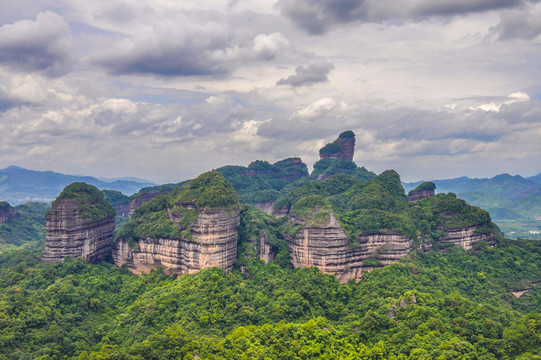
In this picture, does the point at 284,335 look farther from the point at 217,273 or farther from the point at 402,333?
the point at 217,273

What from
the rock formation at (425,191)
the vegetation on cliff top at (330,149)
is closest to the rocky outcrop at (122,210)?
the vegetation on cliff top at (330,149)

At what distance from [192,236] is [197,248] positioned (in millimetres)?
2030

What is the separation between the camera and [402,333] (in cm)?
4031

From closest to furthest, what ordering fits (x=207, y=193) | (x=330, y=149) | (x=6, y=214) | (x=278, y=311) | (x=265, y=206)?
(x=278, y=311)
(x=207, y=193)
(x=6, y=214)
(x=265, y=206)
(x=330, y=149)

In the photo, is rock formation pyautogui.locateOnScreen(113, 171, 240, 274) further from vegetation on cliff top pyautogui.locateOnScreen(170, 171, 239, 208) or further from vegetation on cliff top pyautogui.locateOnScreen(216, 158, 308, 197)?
vegetation on cliff top pyautogui.locateOnScreen(216, 158, 308, 197)

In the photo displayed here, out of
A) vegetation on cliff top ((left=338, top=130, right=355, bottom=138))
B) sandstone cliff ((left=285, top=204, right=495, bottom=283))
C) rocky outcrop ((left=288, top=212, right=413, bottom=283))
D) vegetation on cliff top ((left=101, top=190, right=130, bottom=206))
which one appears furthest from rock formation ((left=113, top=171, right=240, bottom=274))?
vegetation on cliff top ((left=338, top=130, right=355, bottom=138))

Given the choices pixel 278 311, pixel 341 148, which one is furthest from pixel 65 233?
pixel 341 148

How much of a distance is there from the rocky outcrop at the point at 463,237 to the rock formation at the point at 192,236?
1473 inches

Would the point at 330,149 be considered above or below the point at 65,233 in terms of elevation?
above

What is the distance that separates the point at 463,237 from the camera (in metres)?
67.2

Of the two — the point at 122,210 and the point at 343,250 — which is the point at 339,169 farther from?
the point at 122,210

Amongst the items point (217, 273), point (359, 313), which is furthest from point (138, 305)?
point (359, 313)

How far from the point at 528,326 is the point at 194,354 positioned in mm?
32684

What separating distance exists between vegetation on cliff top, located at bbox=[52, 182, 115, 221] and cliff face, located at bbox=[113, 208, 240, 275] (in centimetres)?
778
